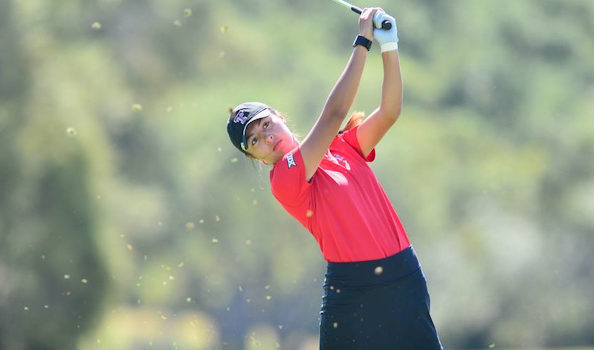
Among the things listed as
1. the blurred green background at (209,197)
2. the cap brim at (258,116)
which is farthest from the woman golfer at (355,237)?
the blurred green background at (209,197)

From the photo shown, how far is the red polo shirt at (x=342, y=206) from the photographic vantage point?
4453mm

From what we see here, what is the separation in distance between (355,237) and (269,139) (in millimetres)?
575

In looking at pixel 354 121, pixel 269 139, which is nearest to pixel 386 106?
pixel 354 121

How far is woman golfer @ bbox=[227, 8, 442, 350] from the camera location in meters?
4.45

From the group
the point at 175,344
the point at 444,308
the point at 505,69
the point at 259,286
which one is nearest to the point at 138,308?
the point at 259,286

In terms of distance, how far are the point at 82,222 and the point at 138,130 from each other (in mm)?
10194

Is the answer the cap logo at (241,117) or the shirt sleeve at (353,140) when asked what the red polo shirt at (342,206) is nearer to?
the shirt sleeve at (353,140)

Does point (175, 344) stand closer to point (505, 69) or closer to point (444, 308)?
point (444, 308)

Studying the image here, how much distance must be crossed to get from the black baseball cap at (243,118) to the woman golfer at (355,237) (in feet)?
0.68

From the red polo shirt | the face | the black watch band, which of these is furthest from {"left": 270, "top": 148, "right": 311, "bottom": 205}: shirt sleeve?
the black watch band

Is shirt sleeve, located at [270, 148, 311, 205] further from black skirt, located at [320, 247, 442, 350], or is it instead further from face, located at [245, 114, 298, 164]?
black skirt, located at [320, 247, 442, 350]

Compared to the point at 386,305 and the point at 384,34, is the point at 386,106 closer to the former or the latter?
the point at 384,34

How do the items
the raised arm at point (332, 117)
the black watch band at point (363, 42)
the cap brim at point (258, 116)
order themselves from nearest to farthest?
the raised arm at point (332, 117) < the black watch band at point (363, 42) < the cap brim at point (258, 116)

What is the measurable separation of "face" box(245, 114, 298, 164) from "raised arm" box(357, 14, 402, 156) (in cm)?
30
